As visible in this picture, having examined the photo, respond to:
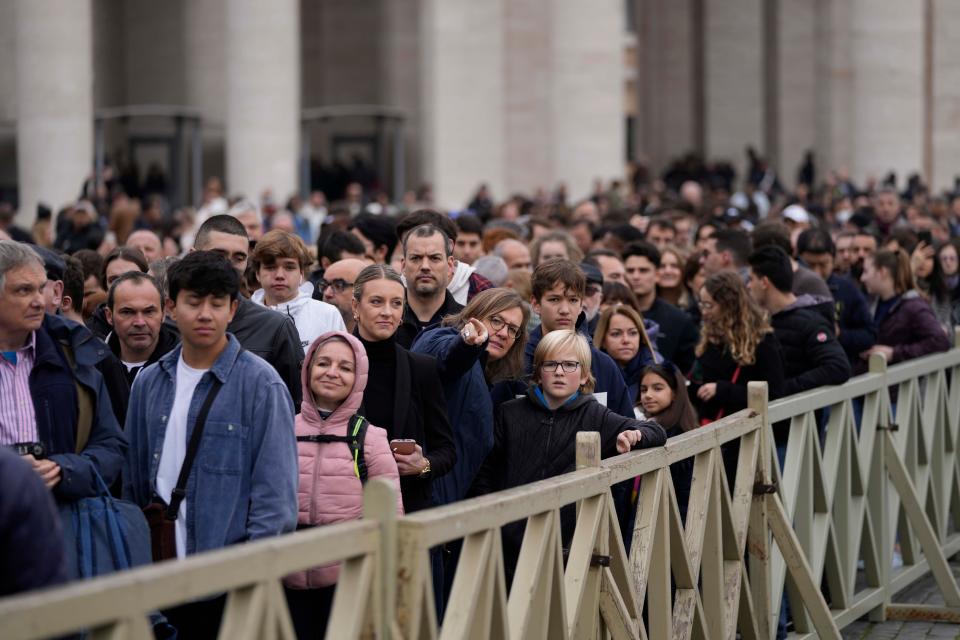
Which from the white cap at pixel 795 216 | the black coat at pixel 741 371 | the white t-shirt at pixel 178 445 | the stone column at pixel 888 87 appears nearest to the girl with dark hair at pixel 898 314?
the black coat at pixel 741 371

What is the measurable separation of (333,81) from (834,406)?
125ft

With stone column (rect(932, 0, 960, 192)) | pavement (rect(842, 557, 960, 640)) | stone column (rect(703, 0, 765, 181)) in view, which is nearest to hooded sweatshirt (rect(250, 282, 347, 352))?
pavement (rect(842, 557, 960, 640))

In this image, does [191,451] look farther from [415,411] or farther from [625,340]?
[625,340]

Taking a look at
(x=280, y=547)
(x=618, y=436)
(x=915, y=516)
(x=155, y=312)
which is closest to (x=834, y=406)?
(x=915, y=516)

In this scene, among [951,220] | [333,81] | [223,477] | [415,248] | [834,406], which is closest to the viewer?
[223,477]

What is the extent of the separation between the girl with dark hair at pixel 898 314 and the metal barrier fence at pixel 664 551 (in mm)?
312

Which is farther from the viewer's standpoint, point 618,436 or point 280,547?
point 618,436

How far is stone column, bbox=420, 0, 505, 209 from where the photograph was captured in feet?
108

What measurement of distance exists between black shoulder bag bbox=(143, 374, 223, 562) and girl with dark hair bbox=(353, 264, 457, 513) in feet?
3.74

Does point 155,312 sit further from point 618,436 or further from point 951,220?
point 951,220

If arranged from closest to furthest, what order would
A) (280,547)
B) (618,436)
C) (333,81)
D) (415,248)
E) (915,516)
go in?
(280,547)
(618,436)
(415,248)
(915,516)
(333,81)

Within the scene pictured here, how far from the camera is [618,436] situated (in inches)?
267

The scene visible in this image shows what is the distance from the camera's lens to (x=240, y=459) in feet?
19.1

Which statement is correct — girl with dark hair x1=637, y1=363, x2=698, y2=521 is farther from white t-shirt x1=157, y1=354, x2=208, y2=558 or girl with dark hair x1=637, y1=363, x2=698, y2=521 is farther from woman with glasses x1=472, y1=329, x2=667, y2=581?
white t-shirt x1=157, y1=354, x2=208, y2=558
